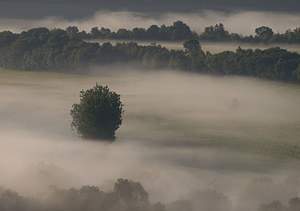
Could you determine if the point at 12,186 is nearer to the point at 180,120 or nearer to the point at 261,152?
the point at 261,152

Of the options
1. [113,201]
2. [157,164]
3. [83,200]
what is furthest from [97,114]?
[113,201]

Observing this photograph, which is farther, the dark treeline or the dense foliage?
the dark treeline

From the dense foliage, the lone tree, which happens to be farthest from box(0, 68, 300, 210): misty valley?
the lone tree

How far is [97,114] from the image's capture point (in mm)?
116875

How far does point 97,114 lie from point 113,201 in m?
31.4

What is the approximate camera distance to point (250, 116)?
18925 centimetres

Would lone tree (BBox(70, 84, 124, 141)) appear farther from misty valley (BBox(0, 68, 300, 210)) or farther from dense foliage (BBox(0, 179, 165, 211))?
dense foliage (BBox(0, 179, 165, 211))

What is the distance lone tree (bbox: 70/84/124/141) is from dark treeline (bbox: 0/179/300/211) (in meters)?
23.5

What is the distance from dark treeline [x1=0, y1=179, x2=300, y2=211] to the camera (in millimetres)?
86637

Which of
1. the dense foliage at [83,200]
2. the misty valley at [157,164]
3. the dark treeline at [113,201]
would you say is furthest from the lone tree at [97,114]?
the dark treeline at [113,201]

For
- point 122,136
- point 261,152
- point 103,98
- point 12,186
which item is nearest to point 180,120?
point 122,136

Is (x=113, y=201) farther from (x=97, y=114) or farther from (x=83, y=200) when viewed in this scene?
(x=97, y=114)

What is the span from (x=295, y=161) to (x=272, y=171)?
11.3m

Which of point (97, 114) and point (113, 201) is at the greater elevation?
point (97, 114)
